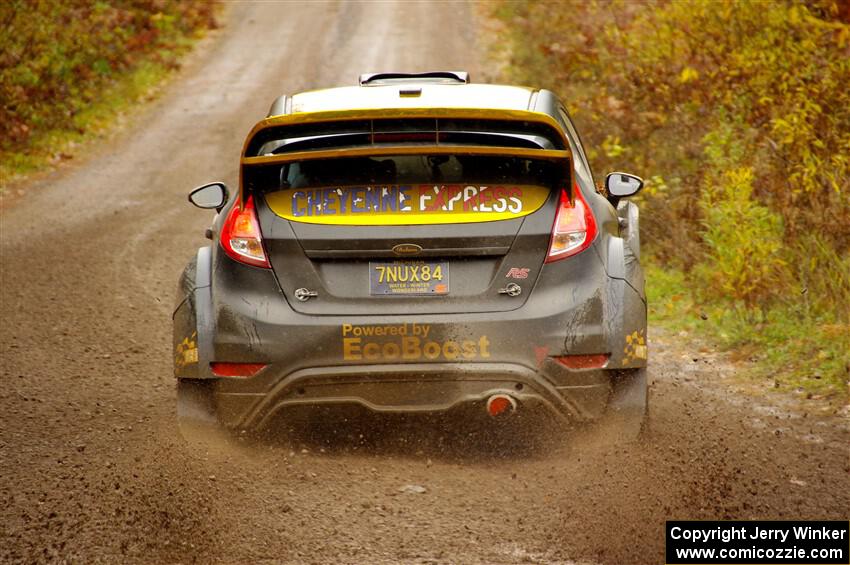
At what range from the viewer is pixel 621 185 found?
595cm

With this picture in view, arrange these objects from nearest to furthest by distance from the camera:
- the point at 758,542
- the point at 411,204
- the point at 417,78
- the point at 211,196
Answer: the point at 758,542, the point at 411,204, the point at 211,196, the point at 417,78

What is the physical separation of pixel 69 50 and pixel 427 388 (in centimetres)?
1922

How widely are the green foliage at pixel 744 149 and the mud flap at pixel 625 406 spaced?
7.13 feet

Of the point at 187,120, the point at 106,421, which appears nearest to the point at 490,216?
the point at 106,421

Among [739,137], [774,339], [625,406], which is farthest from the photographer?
[739,137]

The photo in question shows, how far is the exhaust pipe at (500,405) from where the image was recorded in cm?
494

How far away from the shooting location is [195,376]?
5.22m

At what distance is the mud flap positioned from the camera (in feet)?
17.0

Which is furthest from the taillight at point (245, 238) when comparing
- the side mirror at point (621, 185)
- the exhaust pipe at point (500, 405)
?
the side mirror at point (621, 185)

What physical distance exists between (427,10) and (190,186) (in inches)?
657

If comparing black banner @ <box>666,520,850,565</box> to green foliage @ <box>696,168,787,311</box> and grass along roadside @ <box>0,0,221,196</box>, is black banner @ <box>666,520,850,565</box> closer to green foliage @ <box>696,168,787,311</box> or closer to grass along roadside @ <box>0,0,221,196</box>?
green foliage @ <box>696,168,787,311</box>

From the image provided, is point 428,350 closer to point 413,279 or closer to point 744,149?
point 413,279

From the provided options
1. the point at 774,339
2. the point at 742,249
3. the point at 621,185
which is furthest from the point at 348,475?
the point at 742,249

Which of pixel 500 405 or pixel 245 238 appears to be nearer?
pixel 500 405
